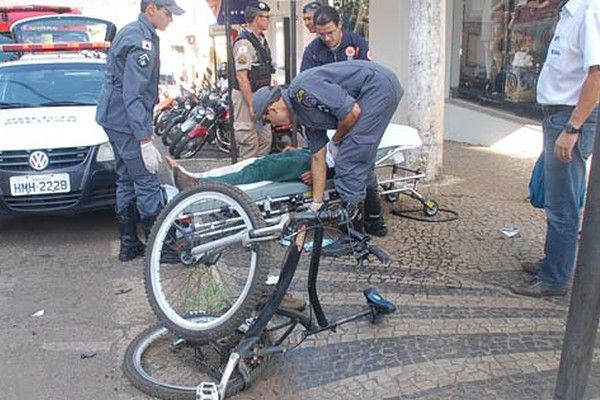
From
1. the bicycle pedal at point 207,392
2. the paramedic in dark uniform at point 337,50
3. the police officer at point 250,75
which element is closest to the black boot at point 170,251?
the bicycle pedal at point 207,392

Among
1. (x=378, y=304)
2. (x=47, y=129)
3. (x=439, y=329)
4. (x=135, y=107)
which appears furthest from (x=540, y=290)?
(x=47, y=129)

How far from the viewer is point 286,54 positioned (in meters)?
12.8

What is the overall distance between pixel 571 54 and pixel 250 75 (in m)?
3.59

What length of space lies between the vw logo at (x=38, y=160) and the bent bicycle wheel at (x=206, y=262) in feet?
7.79

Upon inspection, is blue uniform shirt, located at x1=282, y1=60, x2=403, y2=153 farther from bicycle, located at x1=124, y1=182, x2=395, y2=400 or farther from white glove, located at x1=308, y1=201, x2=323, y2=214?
bicycle, located at x1=124, y1=182, x2=395, y2=400

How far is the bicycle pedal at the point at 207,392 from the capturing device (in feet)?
9.08

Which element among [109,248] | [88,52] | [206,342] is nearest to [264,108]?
[206,342]

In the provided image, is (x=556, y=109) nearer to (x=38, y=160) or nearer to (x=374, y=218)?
(x=374, y=218)

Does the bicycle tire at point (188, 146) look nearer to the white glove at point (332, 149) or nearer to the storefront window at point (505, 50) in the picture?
the storefront window at point (505, 50)

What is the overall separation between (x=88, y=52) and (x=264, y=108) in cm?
541

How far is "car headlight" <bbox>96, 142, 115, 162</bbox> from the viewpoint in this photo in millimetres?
5156

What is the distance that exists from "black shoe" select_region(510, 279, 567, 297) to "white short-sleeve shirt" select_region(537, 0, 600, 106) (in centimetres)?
118

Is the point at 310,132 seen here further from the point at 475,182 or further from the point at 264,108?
the point at 475,182

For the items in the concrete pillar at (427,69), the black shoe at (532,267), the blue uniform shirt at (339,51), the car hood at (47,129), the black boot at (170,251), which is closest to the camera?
the black boot at (170,251)
